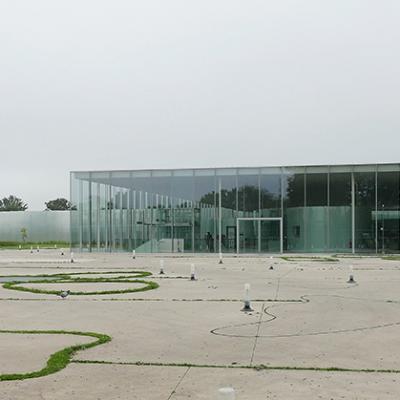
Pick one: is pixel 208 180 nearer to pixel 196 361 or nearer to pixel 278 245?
pixel 278 245

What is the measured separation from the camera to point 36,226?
284 ft

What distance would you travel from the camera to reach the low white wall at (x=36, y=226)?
283 feet

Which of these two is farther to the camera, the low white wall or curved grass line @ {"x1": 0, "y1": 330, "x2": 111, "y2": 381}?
→ the low white wall

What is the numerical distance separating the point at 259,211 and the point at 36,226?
141 feet

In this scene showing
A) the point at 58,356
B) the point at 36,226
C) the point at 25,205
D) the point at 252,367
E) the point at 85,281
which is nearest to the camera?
the point at 252,367

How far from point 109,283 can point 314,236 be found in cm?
3328

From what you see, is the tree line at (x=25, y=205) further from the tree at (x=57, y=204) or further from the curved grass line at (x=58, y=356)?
the curved grass line at (x=58, y=356)

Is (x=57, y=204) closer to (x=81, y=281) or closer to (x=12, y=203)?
(x=12, y=203)

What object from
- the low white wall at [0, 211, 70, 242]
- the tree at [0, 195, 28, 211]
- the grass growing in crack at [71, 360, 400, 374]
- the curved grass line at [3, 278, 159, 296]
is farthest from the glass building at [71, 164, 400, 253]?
the tree at [0, 195, 28, 211]

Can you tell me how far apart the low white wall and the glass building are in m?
31.3

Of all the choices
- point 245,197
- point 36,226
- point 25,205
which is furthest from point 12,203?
point 245,197

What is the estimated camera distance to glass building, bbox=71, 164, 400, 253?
53219 mm

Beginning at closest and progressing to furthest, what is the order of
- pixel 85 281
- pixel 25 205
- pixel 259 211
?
pixel 85 281
pixel 259 211
pixel 25 205

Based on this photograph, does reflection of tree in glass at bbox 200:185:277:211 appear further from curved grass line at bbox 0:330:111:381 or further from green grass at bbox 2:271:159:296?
curved grass line at bbox 0:330:111:381
